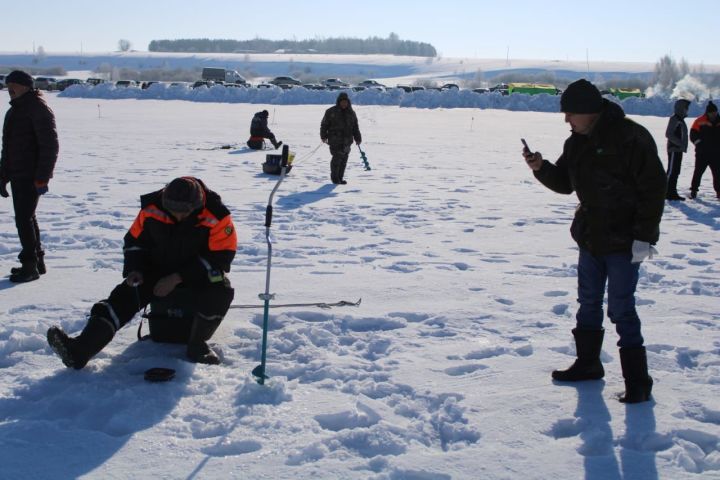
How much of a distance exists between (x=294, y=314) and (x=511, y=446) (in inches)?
95.5

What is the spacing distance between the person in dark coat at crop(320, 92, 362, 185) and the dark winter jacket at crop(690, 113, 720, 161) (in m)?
5.55

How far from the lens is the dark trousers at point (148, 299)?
473 centimetres

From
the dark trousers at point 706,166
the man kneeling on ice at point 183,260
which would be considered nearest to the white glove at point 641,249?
the man kneeling on ice at point 183,260

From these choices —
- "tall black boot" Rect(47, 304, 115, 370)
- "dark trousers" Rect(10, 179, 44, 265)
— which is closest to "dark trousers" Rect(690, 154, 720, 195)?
"dark trousers" Rect(10, 179, 44, 265)

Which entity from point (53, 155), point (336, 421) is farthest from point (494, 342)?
point (53, 155)

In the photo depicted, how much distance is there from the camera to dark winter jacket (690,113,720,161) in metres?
12.0

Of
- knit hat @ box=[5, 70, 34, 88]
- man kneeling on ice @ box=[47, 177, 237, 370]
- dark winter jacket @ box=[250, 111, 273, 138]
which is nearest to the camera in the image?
man kneeling on ice @ box=[47, 177, 237, 370]

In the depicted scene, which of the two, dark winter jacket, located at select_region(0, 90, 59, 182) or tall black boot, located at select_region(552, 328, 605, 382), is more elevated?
dark winter jacket, located at select_region(0, 90, 59, 182)

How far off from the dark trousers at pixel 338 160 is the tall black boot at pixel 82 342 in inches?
353

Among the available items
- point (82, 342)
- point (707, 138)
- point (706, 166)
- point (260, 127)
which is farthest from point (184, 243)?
point (260, 127)

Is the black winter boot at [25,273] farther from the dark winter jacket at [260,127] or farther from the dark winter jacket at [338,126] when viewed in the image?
the dark winter jacket at [260,127]

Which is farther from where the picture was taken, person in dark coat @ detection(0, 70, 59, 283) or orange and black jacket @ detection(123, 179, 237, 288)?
person in dark coat @ detection(0, 70, 59, 283)

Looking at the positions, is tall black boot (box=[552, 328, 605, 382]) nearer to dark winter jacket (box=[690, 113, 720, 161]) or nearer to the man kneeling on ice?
the man kneeling on ice

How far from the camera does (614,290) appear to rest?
13.9 ft
